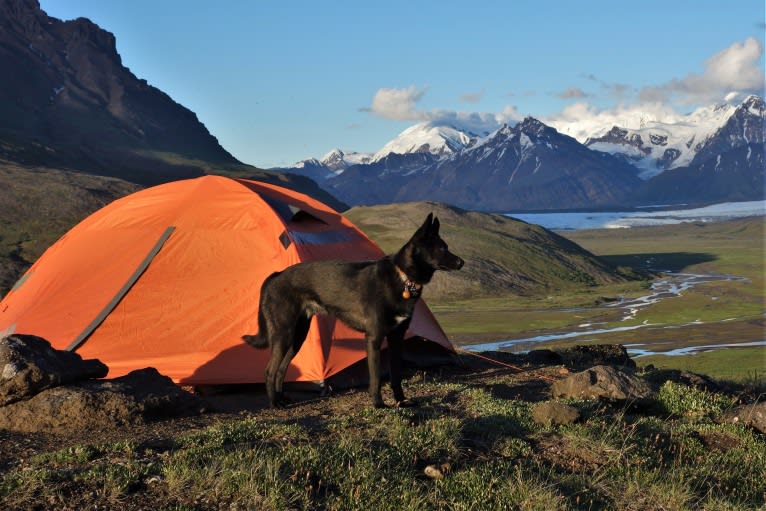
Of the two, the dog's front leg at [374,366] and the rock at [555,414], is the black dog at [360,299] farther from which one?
the rock at [555,414]

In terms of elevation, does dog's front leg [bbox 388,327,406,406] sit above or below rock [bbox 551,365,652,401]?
above

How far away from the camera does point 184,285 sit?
17.4 metres

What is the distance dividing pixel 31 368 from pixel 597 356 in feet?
53.6

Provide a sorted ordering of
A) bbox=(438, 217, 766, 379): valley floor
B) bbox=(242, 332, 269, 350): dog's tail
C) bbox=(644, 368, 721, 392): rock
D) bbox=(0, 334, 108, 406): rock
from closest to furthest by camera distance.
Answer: bbox=(0, 334, 108, 406): rock, bbox=(242, 332, 269, 350): dog's tail, bbox=(644, 368, 721, 392): rock, bbox=(438, 217, 766, 379): valley floor

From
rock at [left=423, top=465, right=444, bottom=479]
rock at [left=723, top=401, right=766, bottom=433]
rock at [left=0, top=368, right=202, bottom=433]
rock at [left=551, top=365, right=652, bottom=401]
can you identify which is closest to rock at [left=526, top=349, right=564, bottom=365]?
rock at [left=551, top=365, right=652, bottom=401]

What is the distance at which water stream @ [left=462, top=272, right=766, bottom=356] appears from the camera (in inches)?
3391

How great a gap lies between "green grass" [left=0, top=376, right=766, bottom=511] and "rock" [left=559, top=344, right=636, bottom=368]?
10292 millimetres

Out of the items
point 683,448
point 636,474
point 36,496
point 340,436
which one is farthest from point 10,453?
point 683,448

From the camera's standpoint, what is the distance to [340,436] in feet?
35.0

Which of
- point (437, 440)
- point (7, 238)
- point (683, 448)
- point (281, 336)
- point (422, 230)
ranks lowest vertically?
point (683, 448)

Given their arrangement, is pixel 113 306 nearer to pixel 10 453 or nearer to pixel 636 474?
pixel 10 453

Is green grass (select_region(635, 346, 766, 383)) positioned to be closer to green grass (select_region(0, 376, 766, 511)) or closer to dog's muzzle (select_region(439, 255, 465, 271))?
dog's muzzle (select_region(439, 255, 465, 271))

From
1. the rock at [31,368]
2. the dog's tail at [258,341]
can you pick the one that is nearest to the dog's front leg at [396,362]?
the dog's tail at [258,341]

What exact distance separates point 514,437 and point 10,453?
21.2ft
